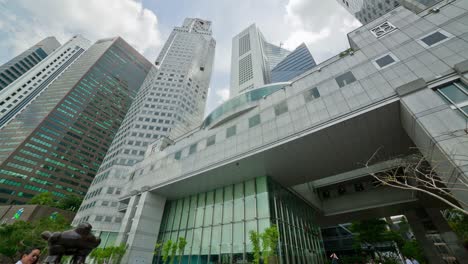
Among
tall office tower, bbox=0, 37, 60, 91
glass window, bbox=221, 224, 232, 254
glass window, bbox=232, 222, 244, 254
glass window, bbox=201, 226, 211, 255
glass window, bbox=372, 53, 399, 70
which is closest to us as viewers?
glass window, bbox=372, 53, 399, 70

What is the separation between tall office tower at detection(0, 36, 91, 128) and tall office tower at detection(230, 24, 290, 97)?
118 meters

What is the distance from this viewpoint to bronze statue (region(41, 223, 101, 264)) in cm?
517

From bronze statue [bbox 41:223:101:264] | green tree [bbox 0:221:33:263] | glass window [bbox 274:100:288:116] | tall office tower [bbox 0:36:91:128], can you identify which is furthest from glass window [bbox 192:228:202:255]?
tall office tower [bbox 0:36:91:128]

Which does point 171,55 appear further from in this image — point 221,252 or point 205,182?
point 221,252

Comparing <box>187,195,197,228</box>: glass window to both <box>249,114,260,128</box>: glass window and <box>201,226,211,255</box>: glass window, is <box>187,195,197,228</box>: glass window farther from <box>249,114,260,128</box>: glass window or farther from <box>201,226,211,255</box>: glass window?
<box>249,114,260,128</box>: glass window

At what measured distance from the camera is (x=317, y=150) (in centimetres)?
1448

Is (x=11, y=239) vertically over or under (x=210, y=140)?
under

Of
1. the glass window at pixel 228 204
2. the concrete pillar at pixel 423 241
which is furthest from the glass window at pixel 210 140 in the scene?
the concrete pillar at pixel 423 241

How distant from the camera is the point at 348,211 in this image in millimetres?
21594

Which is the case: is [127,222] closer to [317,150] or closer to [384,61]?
[317,150]

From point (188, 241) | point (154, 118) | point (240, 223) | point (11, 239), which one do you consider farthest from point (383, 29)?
point (154, 118)

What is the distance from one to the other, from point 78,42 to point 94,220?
18191 centimetres

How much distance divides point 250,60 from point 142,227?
8351 centimetres

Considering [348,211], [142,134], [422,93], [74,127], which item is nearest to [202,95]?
[142,134]
